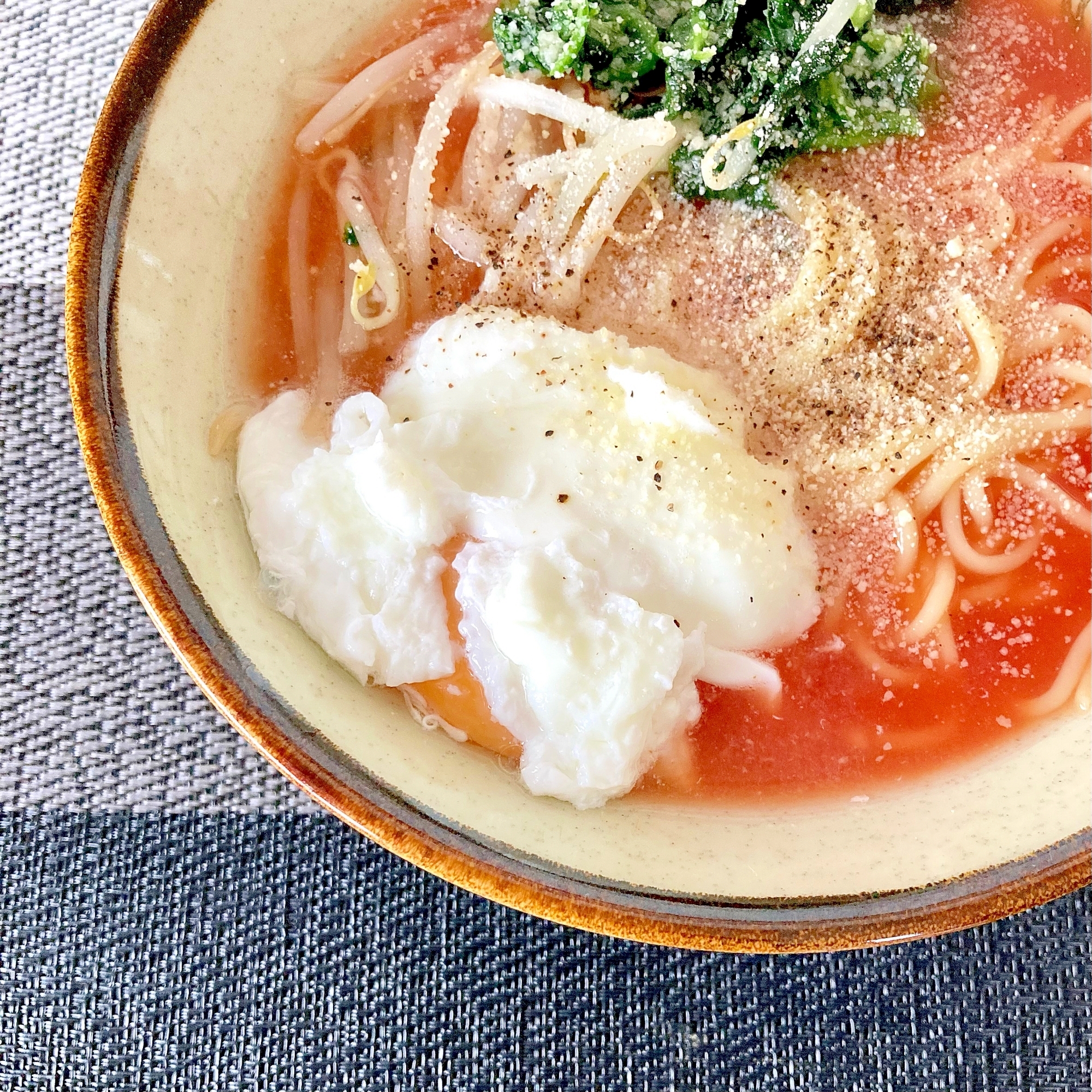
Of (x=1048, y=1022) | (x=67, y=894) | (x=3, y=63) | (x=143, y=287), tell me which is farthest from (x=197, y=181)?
(x=1048, y=1022)

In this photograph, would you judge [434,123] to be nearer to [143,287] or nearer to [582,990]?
[143,287]

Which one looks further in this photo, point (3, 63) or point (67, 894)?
point (3, 63)

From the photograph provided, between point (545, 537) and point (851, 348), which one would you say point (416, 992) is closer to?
point (545, 537)

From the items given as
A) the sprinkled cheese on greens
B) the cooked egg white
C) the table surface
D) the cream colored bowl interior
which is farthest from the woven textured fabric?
the sprinkled cheese on greens

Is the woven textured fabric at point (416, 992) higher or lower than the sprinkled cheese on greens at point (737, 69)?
lower

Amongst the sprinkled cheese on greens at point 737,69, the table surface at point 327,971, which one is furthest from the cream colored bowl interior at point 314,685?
the sprinkled cheese on greens at point 737,69

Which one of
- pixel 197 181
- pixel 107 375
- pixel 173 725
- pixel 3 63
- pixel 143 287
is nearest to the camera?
pixel 107 375

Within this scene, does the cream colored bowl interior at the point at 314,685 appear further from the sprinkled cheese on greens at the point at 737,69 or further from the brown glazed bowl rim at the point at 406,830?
the sprinkled cheese on greens at the point at 737,69

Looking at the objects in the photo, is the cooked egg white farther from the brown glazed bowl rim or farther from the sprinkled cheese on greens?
the sprinkled cheese on greens

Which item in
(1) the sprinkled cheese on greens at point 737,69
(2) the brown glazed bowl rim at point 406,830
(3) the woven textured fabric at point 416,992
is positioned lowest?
(3) the woven textured fabric at point 416,992
